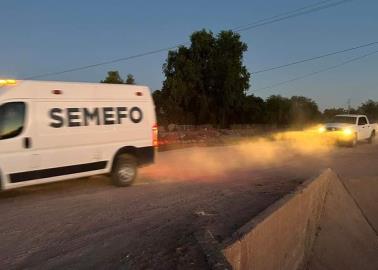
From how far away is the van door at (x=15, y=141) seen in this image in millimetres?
10141

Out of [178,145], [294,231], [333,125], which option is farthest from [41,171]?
[333,125]

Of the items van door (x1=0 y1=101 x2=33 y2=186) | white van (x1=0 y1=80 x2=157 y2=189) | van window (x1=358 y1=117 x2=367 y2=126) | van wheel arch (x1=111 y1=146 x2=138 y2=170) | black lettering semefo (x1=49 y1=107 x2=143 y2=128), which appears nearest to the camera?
van door (x1=0 y1=101 x2=33 y2=186)

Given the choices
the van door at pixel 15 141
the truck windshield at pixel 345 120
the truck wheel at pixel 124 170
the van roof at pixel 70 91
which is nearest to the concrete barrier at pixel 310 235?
the truck wheel at pixel 124 170

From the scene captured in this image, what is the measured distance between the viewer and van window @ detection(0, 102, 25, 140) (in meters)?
10.1

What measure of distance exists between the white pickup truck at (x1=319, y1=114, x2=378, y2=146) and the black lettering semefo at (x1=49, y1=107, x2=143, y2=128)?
18930mm

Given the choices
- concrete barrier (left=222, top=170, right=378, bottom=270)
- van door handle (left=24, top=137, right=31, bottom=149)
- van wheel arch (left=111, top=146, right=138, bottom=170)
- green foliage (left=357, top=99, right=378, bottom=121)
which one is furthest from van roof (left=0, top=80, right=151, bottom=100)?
green foliage (left=357, top=99, right=378, bottom=121)

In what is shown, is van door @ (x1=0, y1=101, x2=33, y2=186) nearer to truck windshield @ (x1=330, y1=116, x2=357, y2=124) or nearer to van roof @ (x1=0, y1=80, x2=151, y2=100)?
van roof @ (x1=0, y1=80, x2=151, y2=100)

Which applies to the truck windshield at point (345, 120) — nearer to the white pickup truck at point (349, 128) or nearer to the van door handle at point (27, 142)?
the white pickup truck at point (349, 128)

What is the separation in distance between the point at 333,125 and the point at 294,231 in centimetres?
2028

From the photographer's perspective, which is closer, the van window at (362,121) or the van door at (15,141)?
the van door at (15,141)

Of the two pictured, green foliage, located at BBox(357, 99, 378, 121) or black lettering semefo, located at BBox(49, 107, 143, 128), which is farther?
green foliage, located at BBox(357, 99, 378, 121)

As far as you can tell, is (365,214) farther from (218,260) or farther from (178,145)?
(178,145)

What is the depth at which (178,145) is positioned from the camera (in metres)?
28.2

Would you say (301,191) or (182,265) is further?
(301,191)
